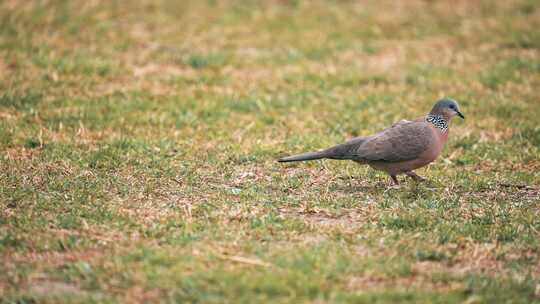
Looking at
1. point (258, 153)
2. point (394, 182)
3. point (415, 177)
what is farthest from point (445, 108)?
point (258, 153)

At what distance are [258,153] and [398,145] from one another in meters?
1.41

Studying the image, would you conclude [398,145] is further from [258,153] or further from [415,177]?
[258,153]

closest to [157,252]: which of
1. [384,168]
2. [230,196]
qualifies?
[230,196]

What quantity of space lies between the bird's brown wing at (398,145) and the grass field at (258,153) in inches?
10.8

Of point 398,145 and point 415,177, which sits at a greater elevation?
point 398,145

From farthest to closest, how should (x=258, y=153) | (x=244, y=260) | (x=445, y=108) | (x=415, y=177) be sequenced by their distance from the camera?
(x=258, y=153), (x=445, y=108), (x=415, y=177), (x=244, y=260)

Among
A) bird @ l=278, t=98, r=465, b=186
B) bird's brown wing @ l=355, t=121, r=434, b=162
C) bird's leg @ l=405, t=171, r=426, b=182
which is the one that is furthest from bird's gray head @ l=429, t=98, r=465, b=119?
bird's leg @ l=405, t=171, r=426, b=182

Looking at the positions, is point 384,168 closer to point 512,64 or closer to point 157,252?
point 157,252

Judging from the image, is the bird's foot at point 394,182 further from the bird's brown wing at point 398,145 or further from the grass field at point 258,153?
the bird's brown wing at point 398,145

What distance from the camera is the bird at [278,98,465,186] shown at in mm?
5926

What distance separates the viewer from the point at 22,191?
220 inches

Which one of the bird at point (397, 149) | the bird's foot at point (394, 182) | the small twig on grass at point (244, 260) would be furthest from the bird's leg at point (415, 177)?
the small twig on grass at point (244, 260)

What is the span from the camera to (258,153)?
6891 millimetres

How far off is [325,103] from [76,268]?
4.55m
